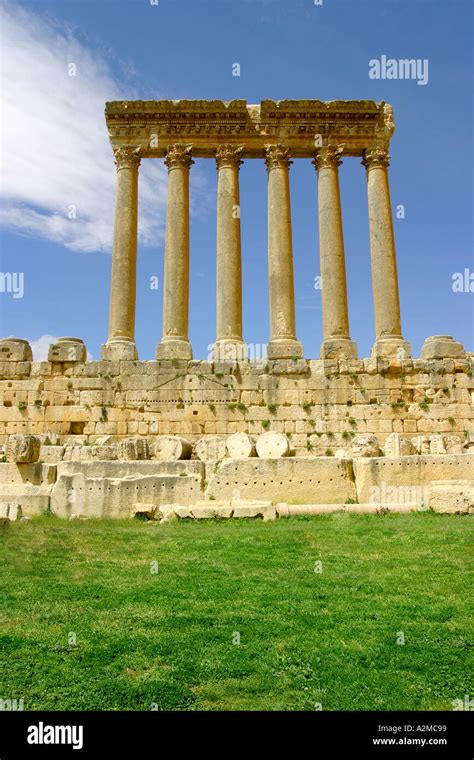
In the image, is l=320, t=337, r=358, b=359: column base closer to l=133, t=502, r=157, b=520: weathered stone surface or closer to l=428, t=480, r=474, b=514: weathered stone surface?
l=428, t=480, r=474, b=514: weathered stone surface

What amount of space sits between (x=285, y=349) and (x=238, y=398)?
2.88m

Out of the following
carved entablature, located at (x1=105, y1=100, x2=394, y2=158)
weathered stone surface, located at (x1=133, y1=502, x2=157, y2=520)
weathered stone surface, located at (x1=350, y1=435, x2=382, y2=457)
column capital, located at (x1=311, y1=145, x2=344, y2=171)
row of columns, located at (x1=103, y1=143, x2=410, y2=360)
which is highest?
carved entablature, located at (x1=105, y1=100, x2=394, y2=158)

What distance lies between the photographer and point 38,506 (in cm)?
1361

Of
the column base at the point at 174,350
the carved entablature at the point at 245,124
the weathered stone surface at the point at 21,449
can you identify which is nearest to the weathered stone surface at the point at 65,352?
the column base at the point at 174,350

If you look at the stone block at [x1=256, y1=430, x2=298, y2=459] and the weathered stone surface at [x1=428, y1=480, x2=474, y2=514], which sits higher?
the stone block at [x1=256, y1=430, x2=298, y2=459]

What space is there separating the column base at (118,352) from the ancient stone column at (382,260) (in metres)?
9.68

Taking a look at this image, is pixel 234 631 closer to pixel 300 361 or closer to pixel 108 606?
pixel 108 606

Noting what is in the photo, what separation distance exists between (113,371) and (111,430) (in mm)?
2257

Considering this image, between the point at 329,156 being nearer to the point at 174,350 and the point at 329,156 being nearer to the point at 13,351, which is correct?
the point at 174,350

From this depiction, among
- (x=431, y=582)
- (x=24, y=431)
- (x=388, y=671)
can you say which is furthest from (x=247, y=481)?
(x=24, y=431)

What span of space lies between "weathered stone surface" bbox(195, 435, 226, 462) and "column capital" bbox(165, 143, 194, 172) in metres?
13.6

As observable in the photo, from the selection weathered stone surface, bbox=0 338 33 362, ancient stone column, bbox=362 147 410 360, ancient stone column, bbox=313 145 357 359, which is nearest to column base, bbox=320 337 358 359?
ancient stone column, bbox=313 145 357 359

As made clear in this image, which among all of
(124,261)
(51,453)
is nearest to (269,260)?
(124,261)

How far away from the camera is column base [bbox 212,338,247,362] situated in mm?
21625
